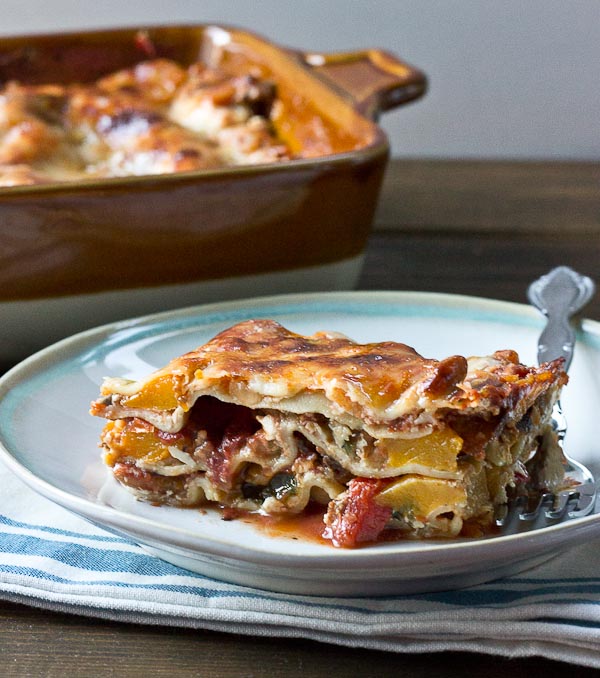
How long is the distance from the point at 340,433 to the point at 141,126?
4.17ft

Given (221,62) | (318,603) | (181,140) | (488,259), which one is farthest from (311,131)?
(318,603)

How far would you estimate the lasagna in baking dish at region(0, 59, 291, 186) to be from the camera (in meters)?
2.09

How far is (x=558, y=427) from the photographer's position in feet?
4.28

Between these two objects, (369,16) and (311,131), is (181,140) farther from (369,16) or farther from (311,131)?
(369,16)

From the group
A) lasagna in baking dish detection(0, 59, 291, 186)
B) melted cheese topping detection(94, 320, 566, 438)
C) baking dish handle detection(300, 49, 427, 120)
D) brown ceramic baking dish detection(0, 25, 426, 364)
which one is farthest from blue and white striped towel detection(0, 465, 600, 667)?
baking dish handle detection(300, 49, 427, 120)

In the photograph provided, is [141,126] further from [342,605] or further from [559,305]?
[342,605]

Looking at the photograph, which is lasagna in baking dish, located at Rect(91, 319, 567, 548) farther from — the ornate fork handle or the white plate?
the ornate fork handle

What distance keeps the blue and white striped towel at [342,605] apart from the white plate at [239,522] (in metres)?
0.02

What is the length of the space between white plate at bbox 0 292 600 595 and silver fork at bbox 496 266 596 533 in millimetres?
24

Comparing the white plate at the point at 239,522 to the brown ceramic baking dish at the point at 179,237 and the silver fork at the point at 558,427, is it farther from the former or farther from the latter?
the brown ceramic baking dish at the point at 179,237

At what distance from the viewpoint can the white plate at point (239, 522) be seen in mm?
993

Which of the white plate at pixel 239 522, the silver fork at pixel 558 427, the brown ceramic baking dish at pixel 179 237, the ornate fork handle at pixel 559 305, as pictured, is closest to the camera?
the white plate at pixel 239 522

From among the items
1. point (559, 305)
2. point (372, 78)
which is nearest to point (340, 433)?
point (559, 305)

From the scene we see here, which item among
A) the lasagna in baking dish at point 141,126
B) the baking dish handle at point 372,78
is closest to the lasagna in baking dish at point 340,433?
the lasagna in baking dish at point 141,126
